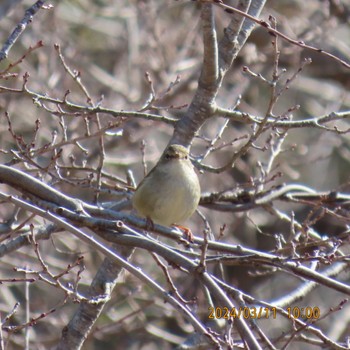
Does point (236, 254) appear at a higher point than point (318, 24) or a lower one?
lower

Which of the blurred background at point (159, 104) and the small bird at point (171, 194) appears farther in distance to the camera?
the blurred background at point (159, 104)

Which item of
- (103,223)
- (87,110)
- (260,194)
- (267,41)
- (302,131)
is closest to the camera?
(103,223)

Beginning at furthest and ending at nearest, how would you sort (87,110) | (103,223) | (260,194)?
(260,194) < (87,110) < (103,223)

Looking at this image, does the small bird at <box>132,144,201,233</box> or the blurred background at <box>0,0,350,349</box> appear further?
the blurred background at <box>0,0,350,349</box>

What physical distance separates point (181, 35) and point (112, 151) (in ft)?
6.25

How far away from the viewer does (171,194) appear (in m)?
5.12

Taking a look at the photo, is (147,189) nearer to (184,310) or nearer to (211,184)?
(184,310)

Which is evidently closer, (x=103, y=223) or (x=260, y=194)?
(x=103, y=223)

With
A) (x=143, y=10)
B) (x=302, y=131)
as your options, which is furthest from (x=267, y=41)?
(x=302, y=131)

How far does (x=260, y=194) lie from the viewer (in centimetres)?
561

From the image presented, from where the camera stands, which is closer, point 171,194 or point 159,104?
point 171,194

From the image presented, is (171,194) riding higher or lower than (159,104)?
lower

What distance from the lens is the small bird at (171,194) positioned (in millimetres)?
5094

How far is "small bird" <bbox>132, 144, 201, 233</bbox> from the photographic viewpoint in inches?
201
